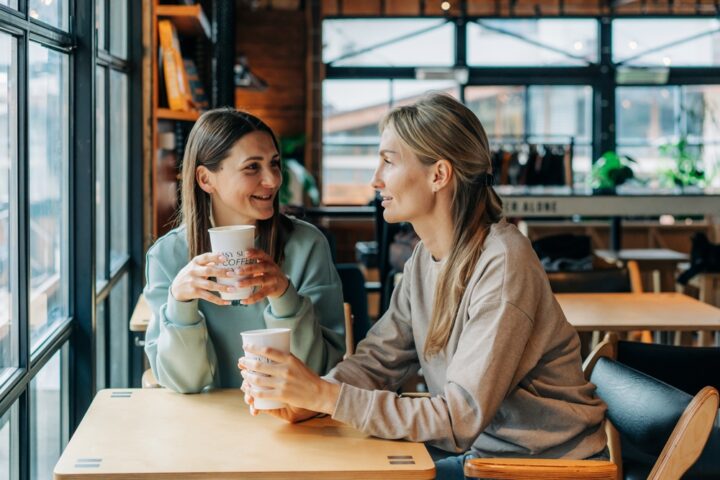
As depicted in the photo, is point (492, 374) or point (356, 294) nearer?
point (492, 374)

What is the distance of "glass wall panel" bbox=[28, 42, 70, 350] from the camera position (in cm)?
281

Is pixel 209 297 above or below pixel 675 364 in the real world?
above

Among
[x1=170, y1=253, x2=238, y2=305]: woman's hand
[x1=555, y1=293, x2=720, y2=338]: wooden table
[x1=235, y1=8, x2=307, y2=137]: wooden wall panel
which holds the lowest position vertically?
[x1=555, y1=293, x2=720, y2=338]: wooden table

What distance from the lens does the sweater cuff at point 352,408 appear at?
1.98 meters

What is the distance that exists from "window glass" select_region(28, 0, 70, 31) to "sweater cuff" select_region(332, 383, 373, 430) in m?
1.31

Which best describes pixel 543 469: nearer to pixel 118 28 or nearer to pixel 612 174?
pixel 118 28

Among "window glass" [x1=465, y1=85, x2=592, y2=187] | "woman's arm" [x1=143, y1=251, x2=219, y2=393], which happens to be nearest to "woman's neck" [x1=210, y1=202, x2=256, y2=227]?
"woman's arm" [x1=143, y1=251, x2=219, y2=393]

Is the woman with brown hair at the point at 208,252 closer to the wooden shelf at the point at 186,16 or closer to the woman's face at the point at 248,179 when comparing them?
the woman's face at the point at 248,179

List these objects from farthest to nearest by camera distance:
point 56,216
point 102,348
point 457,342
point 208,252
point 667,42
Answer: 1. point 667,42
2. point 102,348
3. point 56,216
4. point 208,252
5. point 457,342

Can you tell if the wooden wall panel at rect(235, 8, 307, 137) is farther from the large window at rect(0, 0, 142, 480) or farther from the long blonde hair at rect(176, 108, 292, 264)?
the long blonde hair at rect(176, 108, 292, 264)

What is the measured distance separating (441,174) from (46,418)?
1.54m

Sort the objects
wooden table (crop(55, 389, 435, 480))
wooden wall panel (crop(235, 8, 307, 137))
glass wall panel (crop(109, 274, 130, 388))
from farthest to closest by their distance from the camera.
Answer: wooden wall panel (crop(235, 8, 307, 137)) → glass wall panel (crop(109, 274, 130, 388)) → wooden table (crop(55, 389, 435, 480))

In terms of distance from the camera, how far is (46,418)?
3062mm

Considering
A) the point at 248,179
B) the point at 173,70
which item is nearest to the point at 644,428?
the point at 248,179
